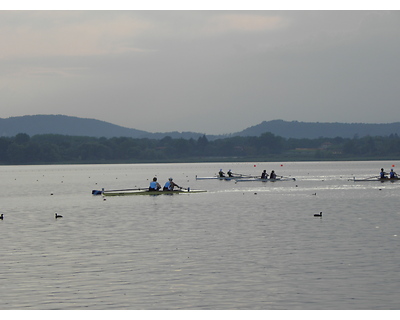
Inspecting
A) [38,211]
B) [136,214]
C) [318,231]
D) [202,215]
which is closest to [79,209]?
[38,211]

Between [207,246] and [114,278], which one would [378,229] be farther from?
[114,278]

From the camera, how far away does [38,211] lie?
5141 cm

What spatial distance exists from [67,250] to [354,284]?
507 inches

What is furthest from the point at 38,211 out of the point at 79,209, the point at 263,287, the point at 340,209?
the point at 263,287

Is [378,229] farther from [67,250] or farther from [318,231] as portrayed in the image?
[67,250]

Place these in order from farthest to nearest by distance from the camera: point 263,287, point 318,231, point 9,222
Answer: point 9,222
point 318,231
point 263,287

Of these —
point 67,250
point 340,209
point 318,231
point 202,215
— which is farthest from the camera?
point 340,209

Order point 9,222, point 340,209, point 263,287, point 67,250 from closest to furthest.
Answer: point 263,287 < point 67,250 < point 9,222 < point 340,209

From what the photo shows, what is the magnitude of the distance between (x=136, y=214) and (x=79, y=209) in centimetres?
746

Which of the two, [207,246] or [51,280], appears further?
[207,246]

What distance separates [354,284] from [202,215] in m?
25.0
